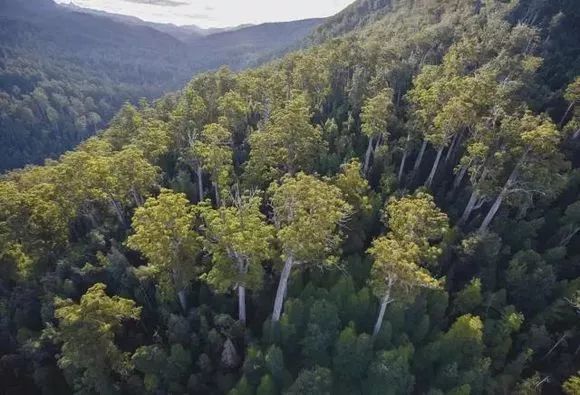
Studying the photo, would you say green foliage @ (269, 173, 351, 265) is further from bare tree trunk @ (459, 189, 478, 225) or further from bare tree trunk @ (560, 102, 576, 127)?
bare tree trunk @ (560, 102, 576, 127)

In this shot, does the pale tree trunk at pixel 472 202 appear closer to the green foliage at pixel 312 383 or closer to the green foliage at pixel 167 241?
the green foliage at pixel 312 383

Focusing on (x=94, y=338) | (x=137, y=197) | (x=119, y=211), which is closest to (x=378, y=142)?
(x=137, y=197)

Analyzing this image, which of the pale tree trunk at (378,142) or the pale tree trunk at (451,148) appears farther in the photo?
the pale tree trunk at (378,142)

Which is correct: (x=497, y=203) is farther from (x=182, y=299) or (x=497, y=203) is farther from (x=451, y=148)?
(x=182, y=299)

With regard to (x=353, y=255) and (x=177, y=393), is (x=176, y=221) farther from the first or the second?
(x=353, y=255)

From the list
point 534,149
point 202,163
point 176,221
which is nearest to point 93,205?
point 202,163

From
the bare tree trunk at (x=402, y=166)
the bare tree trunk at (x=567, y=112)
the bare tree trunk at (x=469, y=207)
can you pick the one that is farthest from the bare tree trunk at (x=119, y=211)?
the bare tree trunk at (x=567, y=112)

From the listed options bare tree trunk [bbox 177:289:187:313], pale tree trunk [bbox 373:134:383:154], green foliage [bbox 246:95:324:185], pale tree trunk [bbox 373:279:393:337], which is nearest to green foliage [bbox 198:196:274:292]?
bare tree trunk [bbox 177:289:187:313]

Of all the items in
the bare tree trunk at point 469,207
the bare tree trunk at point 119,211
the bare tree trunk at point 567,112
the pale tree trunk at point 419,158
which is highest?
the bare tree trunk at point 567,112

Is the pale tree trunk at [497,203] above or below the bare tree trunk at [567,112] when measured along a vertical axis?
below
